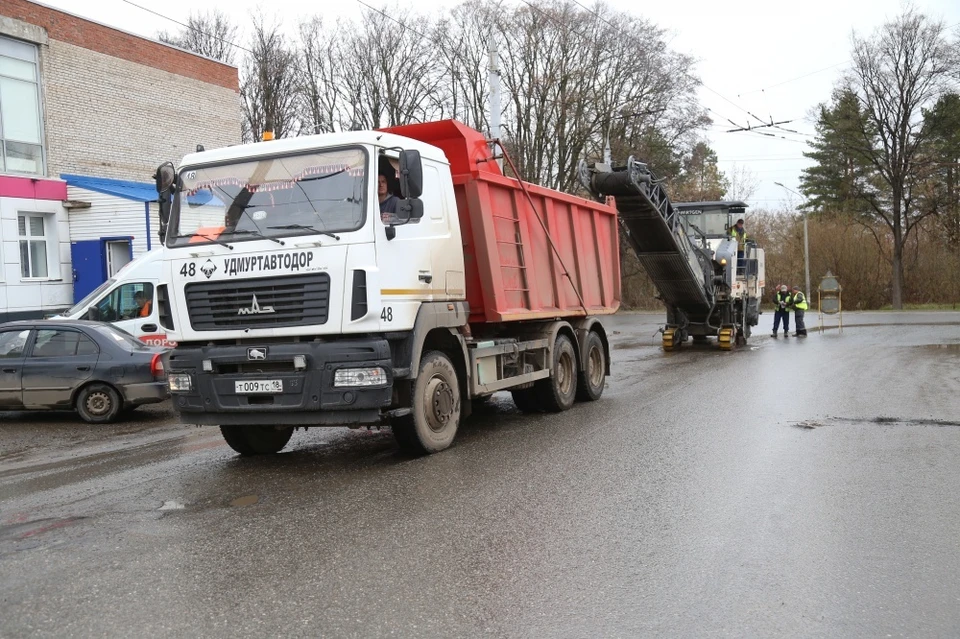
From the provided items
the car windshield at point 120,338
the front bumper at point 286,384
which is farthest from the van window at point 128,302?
the front bumper at point 286,384

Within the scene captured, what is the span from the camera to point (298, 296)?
23.5 ft

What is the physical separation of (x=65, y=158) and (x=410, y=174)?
61.8 ft

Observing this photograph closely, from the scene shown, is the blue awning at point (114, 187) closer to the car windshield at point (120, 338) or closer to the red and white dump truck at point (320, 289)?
the car windshield at point (120, 338)

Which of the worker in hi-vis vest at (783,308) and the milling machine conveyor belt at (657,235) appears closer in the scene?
the milling machine conveyor belt at (657,235)

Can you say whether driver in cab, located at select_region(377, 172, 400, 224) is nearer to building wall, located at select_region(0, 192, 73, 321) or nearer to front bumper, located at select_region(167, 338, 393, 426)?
front bumper, located at select_region(167, 338, 393, 426)

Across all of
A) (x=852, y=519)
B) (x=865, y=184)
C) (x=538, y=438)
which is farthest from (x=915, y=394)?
(x=865, y=184)

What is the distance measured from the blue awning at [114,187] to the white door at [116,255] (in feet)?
3.97

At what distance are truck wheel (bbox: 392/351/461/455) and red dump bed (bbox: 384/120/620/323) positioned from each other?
1.18 meters

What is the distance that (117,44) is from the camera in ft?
81.2

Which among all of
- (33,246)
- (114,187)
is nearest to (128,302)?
(33,246)

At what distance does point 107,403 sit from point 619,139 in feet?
114

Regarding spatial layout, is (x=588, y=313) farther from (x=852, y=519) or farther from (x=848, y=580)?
(x=848, y=580)

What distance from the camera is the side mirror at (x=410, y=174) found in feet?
24.1

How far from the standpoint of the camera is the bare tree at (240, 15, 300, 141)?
1730 inches
